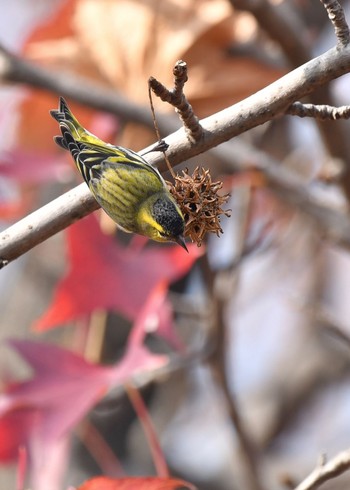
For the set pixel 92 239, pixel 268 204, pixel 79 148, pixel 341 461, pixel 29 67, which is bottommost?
pixel 341 461

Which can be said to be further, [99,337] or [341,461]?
[99,337]

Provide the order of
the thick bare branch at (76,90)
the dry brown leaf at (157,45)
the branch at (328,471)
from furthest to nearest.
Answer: the dry brown leaf at (157,45)
the thick bare branch at (76,90)
the branch at (328,471)

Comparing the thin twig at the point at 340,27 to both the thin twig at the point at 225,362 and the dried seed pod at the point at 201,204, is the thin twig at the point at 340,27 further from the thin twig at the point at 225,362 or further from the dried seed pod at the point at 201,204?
the thin twig at the point at 225,362

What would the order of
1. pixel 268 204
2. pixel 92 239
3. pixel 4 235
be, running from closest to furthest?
pixel 4 235, pixel 92 239, pixel 268 204


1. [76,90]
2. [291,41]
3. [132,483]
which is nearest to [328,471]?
[132,483]

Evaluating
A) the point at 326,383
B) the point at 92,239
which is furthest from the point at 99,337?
the point at 326,383

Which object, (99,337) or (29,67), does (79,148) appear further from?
(99,337)

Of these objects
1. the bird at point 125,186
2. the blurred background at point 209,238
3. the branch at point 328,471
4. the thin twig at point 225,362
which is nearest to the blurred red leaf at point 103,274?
the blurred background at point 209,238
